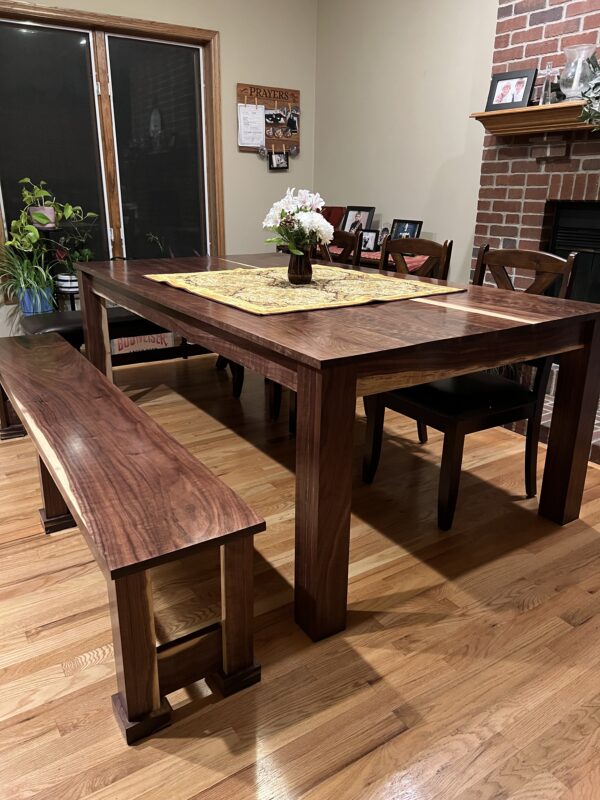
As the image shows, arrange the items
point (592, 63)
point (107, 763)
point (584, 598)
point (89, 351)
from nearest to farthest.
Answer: point (107, 763) < point (584, 598) < point (592, 63) < point (89, 351)

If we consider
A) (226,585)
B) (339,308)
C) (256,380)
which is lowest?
(256,380)

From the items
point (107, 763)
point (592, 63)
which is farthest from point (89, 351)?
point (592, 63)

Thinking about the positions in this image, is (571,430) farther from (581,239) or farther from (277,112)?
(277,112)

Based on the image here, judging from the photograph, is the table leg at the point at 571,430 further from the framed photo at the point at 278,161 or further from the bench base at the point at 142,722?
the framed photo at the point at 278,161

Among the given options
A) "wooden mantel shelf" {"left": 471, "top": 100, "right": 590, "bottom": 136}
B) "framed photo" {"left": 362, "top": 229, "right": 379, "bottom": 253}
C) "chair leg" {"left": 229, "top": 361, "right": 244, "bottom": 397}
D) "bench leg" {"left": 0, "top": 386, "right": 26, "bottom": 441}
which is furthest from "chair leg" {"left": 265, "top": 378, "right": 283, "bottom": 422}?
"wooden mantel shelf" {"left": 471, "top": 100, "right": 590, "bottom": 136}

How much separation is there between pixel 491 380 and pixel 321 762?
54.8 inches

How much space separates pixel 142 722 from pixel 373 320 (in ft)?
3.70

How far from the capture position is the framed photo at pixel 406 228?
154 inches

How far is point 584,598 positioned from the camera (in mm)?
1658

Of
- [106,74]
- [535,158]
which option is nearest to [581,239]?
[535,158]

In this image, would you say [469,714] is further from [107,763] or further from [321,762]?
[107,763]

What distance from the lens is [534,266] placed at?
86.0 inches

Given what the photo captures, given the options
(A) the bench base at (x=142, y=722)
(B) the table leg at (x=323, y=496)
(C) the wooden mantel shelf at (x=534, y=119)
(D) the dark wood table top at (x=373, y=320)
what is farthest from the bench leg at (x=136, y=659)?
(C) the wooden mantel shelf at (x=534, y=119)

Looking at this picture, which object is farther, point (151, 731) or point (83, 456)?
point (83, 456)
